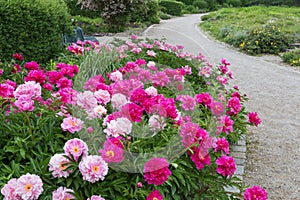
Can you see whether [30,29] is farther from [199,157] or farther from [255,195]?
[255,195]

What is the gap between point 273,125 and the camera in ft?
13.4

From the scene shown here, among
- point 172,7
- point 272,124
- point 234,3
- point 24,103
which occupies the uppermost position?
point 24,103

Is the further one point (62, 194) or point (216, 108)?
point (216, 108)

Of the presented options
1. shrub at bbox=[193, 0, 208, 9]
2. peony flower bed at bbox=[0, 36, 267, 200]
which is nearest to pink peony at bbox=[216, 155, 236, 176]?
peony flower bed at bbox=[0, 36, 267, 200]

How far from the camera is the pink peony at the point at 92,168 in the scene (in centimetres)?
142

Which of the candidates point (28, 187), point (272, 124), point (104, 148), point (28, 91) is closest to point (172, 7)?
point (272, 124)

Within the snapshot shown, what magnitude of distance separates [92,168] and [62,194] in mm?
153

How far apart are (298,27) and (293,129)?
28.5 feet

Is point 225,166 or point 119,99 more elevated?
point 119,99

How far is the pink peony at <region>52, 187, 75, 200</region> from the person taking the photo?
1416 millimetres

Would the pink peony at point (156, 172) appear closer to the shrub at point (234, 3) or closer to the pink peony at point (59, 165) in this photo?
the pink peony at point (59, 165)

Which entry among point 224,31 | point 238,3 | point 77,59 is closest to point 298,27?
point 224,31

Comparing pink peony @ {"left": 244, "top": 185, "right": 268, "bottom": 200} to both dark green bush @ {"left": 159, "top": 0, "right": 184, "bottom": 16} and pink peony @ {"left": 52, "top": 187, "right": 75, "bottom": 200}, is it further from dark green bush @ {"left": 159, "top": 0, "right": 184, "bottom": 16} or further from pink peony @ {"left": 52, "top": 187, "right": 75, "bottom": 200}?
dark green bush @ {"left": 159, "top": 0, "right": 184, "bottom": 16}

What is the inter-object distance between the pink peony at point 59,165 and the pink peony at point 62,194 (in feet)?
0.21
